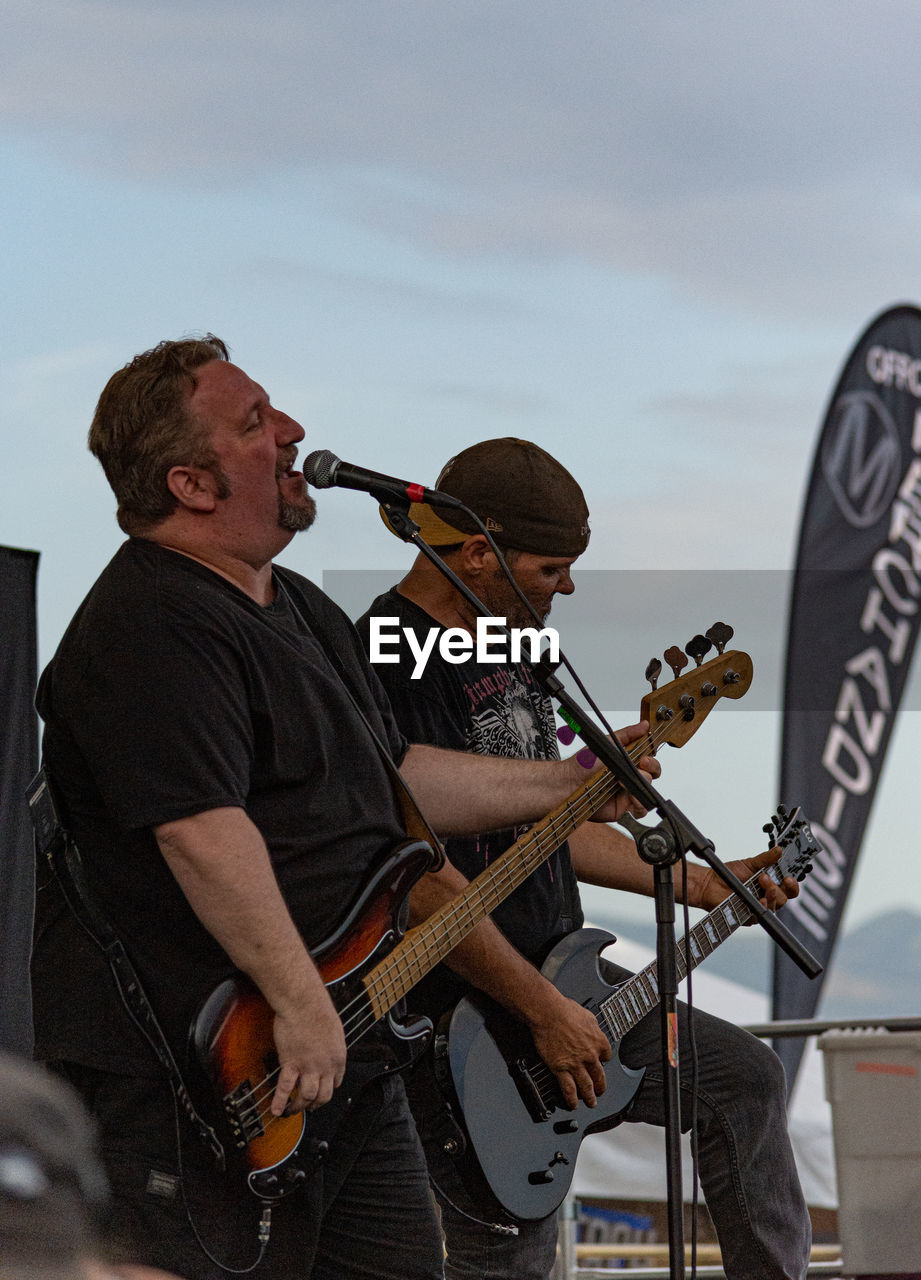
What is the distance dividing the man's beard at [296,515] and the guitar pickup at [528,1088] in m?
1.19

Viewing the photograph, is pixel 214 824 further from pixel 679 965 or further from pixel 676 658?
pixel 679 965

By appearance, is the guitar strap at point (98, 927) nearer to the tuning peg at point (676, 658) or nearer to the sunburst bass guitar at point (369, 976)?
the sunburst bass guitar at point (369, 976)

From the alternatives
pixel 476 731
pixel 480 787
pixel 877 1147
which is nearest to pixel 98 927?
pixel 480 787

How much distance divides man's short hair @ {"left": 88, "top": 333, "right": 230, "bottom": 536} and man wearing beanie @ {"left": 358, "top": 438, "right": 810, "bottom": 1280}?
0.76 m

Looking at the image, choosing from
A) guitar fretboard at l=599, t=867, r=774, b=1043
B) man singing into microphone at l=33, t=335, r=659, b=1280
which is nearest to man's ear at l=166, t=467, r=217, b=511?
man singing into microphone at l=33, t=335, r=659, b=1280

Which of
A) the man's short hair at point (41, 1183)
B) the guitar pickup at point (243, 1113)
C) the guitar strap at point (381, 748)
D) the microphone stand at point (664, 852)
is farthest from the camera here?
the guitar strap at point (381, 748)

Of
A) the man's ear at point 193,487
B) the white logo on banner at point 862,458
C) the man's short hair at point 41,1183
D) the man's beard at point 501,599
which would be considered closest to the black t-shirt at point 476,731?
the man's beard at point 501,599

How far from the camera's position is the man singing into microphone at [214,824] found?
2135 mm

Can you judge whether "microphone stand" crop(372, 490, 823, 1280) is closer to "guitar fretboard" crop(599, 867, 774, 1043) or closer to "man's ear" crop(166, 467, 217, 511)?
"man's ear" crop(166, 467, 217, 511)

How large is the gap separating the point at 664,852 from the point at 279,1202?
→ 762 mm

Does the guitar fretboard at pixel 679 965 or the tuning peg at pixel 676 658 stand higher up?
the tuning peg at pixel 676 658

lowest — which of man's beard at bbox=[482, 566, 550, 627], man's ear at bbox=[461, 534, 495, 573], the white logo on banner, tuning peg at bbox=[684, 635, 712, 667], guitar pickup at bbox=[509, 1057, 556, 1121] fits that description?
guitar pickup at bbox=[509, 1057, 556, 1121]

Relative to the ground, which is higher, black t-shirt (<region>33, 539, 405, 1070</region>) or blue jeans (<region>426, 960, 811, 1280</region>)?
black t-shirt (<region>33, 539, 405, 1070</region>)

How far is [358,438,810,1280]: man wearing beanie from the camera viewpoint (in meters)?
3.01
